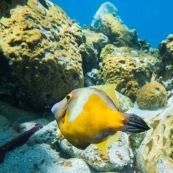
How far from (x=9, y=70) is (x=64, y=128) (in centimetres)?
335

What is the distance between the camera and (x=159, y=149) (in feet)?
8.93

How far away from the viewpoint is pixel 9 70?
4.57 m

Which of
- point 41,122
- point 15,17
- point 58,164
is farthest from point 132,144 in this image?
point 15,17

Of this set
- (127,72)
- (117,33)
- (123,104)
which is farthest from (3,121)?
(117,33)

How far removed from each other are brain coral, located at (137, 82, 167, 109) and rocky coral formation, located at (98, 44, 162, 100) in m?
0.55

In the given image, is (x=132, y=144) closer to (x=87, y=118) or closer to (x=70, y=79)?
(x=70, y=79)

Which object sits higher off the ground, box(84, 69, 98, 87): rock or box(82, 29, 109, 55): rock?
box(82, 29, 109, 55): rock

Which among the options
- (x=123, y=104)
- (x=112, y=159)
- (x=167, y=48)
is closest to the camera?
(x=112, y=159)

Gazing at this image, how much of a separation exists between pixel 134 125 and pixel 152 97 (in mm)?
4190

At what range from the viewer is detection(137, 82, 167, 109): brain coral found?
5.41 meters

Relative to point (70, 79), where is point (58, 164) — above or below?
below

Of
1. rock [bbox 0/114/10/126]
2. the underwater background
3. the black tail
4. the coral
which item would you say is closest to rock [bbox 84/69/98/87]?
the underwater background

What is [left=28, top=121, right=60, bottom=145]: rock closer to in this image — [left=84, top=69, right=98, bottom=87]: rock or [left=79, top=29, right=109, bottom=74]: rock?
[left=84, top=69, right=98, bottom=87]: rock

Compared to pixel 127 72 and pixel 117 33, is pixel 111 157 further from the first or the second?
pixel 117 33
